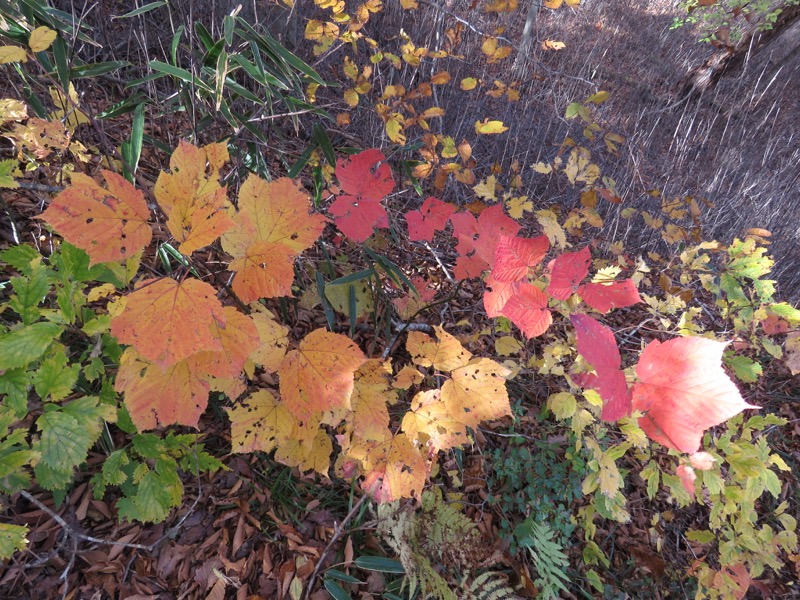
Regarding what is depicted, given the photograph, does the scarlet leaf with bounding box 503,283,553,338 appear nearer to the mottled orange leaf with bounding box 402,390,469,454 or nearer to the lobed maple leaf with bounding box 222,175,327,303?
the mottled orange leaf with bounding box 402,390,469,454

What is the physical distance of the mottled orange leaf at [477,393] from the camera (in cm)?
116

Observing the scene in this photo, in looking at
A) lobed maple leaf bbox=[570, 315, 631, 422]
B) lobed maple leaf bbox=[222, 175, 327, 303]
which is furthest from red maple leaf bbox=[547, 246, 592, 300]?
lobed maple leaf bbox=[222, 175, 327, 303]

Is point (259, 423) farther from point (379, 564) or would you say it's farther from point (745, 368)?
point (745, 368)

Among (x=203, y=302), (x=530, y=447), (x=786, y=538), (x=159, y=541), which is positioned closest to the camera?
(x=203, y=302)

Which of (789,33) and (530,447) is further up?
(789,33)

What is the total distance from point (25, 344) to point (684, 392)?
54.7 inches

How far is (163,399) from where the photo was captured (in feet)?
2.77

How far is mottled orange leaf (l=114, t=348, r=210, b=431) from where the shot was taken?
2.73 ft

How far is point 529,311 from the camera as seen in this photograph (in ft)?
3.31

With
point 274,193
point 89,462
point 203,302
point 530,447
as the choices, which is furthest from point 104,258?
point 530,447

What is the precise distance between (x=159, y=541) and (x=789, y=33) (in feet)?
35.5

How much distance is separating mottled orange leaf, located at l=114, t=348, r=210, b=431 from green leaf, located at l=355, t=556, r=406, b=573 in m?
0.88

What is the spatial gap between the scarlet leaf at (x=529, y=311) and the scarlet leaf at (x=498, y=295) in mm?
29

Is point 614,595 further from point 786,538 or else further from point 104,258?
point 104,258
